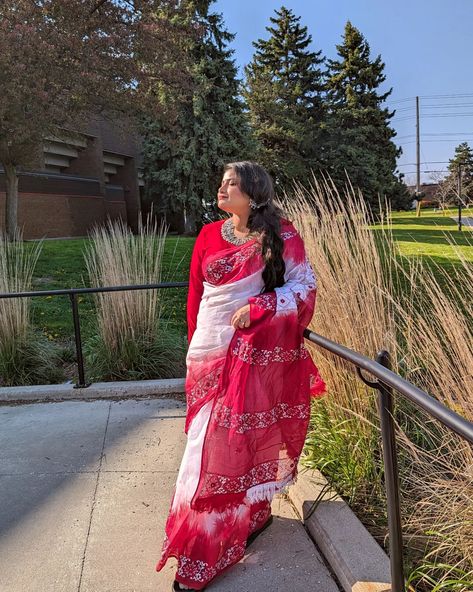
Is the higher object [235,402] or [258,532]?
[235,402]

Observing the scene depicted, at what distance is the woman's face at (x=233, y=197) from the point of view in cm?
198

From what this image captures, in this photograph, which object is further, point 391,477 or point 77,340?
point 77,340

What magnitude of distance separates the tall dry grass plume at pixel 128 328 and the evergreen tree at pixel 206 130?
49.4ft

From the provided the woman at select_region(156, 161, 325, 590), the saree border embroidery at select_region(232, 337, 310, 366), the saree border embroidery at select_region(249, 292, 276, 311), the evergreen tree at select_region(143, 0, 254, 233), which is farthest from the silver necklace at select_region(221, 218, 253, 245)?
→ the evergreen tree at select_region(143, 0, 254, 233)

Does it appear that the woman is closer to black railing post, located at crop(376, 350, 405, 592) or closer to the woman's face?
the woman's face

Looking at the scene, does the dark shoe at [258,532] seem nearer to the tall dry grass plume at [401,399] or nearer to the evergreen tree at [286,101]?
the tall dry grass plume at [401,399]

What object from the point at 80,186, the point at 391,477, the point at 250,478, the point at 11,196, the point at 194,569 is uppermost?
the point at 80,186

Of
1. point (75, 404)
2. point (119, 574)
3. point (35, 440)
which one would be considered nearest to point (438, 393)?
point (119, 574)

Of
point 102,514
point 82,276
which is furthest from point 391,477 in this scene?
point 82,276

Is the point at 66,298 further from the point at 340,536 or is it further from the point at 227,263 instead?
the point at 340,536

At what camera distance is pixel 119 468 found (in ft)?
9.59

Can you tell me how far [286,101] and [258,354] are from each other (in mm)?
28262

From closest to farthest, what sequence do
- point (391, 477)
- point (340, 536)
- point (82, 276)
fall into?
point (391, 477) < point (340, 536) < point (82, 276)

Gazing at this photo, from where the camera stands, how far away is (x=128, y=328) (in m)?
4.62
